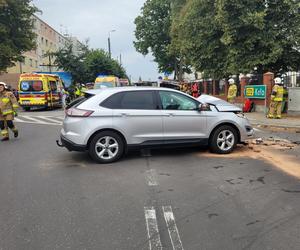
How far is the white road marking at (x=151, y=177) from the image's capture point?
6.11 m

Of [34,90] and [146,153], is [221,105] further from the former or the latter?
[34,90]

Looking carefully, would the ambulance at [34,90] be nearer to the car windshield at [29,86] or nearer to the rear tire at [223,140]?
the car windshield at [29,86]

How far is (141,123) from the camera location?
Answer: 7.73 m

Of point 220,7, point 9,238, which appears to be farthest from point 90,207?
point 220,7

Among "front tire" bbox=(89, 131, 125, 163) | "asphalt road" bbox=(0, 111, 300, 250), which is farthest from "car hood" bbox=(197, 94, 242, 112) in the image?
"front tire" bbox=(89, 131, 125, 163)

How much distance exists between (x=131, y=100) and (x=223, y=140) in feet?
7.45

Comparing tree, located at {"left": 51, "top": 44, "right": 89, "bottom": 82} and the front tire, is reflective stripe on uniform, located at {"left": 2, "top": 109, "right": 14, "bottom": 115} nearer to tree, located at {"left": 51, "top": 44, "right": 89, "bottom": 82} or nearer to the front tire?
the front tire

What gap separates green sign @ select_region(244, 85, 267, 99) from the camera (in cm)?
1827

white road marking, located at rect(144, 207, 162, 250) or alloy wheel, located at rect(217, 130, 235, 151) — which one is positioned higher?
alloy wheel, located at rect(217, 130, 235, 151)

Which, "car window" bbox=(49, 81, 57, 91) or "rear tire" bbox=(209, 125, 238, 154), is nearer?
"rear tire" bbox=(209, 125, 238, 154)

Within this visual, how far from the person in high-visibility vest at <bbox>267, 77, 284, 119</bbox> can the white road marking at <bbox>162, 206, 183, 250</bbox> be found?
38.4 ft

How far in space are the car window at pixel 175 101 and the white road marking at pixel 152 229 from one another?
3.48 m

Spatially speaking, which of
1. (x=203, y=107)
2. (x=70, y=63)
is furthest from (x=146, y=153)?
(x=70, y=63)

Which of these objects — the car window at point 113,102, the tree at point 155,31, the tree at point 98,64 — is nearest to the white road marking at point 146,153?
the car window at point 113,102
